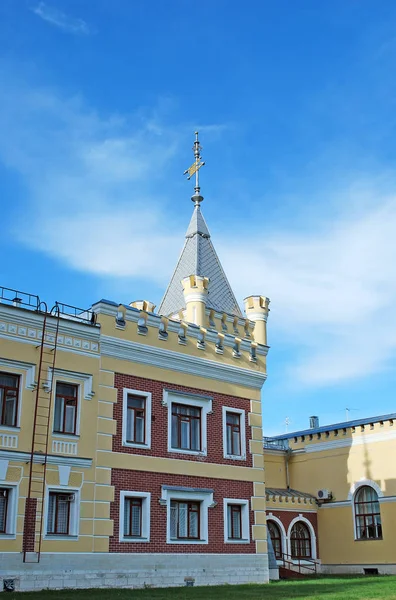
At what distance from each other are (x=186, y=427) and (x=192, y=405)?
0.73m

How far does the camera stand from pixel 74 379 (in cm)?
2016

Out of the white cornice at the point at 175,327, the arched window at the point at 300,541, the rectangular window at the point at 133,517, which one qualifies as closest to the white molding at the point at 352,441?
the arched window at the point at 300,541

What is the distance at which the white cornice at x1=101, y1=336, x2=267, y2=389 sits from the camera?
70.0 ft

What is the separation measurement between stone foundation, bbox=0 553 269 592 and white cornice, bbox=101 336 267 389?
5.66 meters

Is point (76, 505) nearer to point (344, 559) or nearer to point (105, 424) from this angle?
point (105, 424)

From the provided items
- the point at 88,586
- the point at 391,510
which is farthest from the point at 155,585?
the point at 391,510

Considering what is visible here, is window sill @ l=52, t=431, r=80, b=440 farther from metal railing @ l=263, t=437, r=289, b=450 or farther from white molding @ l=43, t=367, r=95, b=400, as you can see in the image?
metal railing @ l=263, t=437, r=289, b=450

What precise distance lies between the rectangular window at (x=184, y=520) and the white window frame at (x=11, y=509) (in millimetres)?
5447

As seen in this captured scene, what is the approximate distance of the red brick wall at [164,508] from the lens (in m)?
20.3

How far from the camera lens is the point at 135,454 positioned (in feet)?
69.2

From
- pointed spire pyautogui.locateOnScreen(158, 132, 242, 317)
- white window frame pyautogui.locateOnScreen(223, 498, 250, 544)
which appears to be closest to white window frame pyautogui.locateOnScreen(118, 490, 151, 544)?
white window frame pyautogui.locateOnScreen(223, 498, 250, 544)

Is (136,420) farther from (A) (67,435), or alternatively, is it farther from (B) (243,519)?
(B) (243,519)

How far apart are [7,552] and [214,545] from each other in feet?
23.9

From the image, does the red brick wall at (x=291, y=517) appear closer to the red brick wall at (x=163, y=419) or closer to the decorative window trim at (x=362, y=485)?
the decorative window trim at (x=362, y=485)
